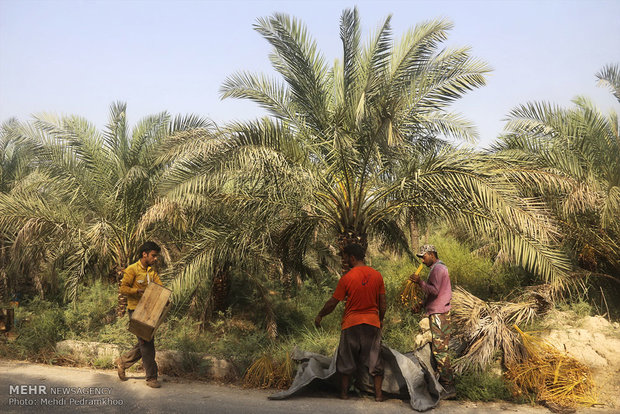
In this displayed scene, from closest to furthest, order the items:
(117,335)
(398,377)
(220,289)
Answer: (398,377)
(117,335)
(220,289)

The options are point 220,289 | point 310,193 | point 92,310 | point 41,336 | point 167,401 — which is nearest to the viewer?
point 167,401

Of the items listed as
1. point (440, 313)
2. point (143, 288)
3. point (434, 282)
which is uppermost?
point (434, 282)

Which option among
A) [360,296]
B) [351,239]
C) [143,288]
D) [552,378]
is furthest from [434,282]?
[143,288]

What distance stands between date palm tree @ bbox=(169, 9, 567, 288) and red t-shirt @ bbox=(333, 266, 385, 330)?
2.27m

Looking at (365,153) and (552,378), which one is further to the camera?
(365,153)

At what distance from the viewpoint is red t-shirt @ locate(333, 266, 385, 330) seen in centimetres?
639

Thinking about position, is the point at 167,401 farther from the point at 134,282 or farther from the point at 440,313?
the point at 440,313

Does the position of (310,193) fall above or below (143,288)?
above

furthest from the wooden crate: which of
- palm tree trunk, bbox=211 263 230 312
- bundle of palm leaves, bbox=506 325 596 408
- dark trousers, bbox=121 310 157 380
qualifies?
palm tree trunk, bbox=211 263 230 312

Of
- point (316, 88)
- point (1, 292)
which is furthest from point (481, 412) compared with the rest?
point (1, 292)

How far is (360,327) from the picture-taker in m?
6.42

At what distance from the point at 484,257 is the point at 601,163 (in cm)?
391

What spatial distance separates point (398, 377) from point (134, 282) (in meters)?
3.44

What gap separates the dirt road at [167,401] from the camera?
19.8ft
